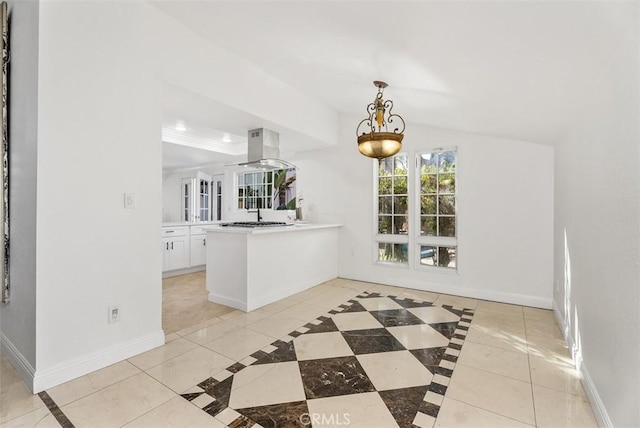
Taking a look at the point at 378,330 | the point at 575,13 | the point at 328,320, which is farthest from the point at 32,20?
the point at 378,330

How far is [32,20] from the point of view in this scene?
196 cm

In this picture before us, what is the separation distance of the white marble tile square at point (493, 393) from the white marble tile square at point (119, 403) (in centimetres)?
176

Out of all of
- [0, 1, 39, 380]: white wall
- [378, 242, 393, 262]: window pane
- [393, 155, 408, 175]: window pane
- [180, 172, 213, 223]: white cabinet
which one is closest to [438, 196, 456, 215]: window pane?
[393, 155, 408, 175]: window pane

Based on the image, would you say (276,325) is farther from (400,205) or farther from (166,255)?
(166,255)

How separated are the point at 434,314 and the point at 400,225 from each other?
1.55m

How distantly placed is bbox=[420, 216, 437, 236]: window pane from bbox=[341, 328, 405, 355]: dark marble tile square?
1883 mm

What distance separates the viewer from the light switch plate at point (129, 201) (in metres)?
2.31

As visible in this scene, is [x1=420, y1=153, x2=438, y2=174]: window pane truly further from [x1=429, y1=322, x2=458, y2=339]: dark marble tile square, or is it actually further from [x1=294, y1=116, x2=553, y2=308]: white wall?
Result: [x1=429, y1=322, x2=458, y2=339]: dark marble tile square

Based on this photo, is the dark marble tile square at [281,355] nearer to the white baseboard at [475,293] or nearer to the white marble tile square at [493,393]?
the white marble tile square at [493,393]

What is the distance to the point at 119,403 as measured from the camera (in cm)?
176

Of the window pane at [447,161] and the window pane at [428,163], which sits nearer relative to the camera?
the window pane at [447,161]

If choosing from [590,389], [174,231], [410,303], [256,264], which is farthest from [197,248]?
[590,389]

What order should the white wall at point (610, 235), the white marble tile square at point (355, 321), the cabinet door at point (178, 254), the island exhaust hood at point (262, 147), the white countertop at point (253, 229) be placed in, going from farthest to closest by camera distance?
the cabinet door at point (178, 254) → the island exhaust hood at point (262, 147) → the white countertop at point (253, 229) → the white marble tile square at point (355, 321) → the white wall at point (610, 235)

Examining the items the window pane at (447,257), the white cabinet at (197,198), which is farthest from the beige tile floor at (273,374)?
the white cabinet at (197,198)
